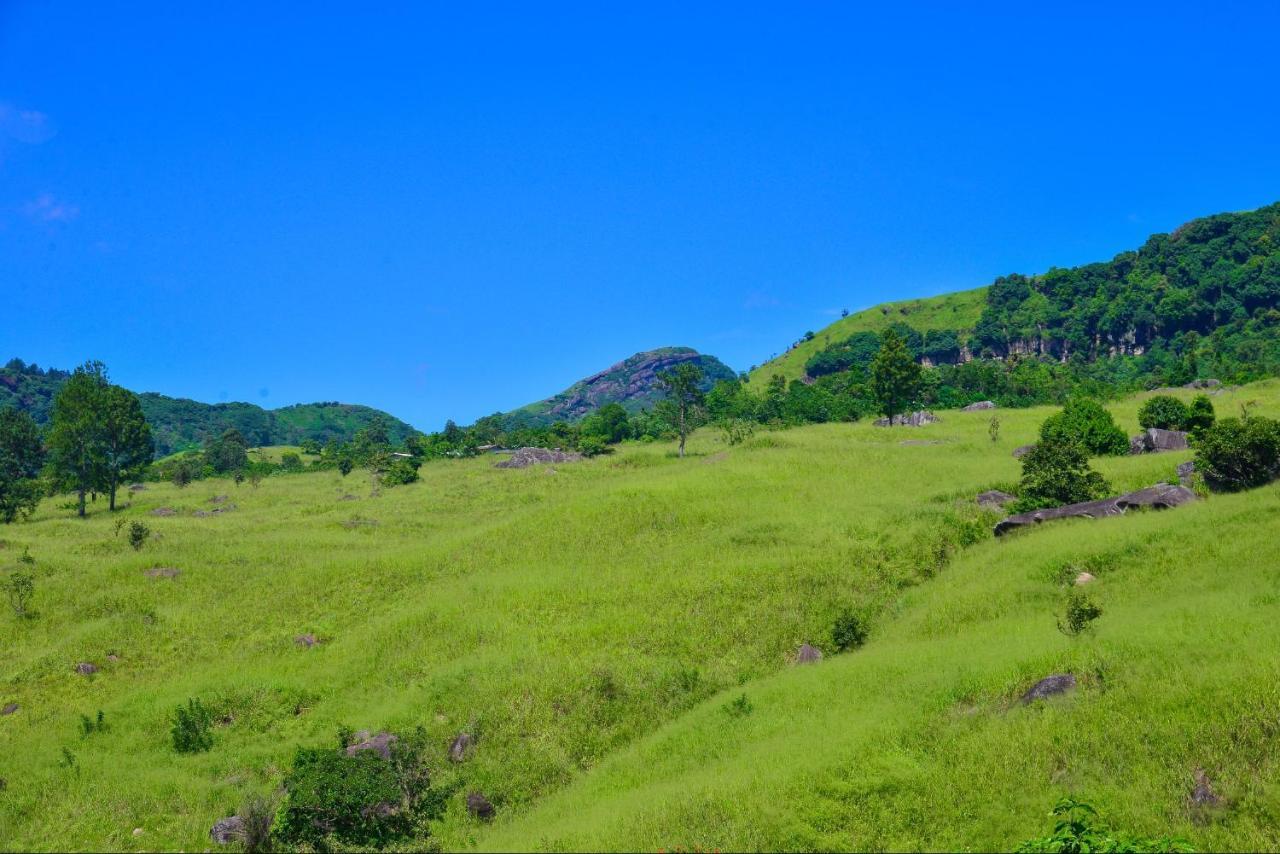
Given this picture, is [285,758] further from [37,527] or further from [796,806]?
[37,527]

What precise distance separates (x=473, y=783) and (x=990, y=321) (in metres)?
196

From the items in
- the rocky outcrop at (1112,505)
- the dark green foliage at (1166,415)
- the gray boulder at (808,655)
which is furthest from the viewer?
the dark green foliage at (1166,415)

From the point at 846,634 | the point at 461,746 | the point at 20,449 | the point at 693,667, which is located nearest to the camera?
the point at 461,746

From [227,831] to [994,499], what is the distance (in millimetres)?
38282

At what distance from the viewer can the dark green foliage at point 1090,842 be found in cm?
1199

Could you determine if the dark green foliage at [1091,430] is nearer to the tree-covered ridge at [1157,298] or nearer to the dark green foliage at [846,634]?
the dark green foliage at [846,634]

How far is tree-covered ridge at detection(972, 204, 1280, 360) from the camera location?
153 meters

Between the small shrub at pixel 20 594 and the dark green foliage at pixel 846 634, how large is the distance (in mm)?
36418

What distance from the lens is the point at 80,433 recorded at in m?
71.4

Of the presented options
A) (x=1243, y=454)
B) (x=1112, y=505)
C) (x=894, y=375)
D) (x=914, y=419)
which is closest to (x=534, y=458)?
(x=894, y=375)

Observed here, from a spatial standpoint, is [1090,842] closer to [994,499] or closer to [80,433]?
[994,499]

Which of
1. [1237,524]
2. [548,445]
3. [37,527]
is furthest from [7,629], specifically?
[548,445]

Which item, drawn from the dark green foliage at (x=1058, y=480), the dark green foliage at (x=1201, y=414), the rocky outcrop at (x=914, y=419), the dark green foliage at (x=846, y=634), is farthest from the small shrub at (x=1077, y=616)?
the rocky outcrop at (x=914, y=419)

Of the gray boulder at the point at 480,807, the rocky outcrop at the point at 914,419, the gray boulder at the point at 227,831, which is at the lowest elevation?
the gray boulder at the point at 480,807
